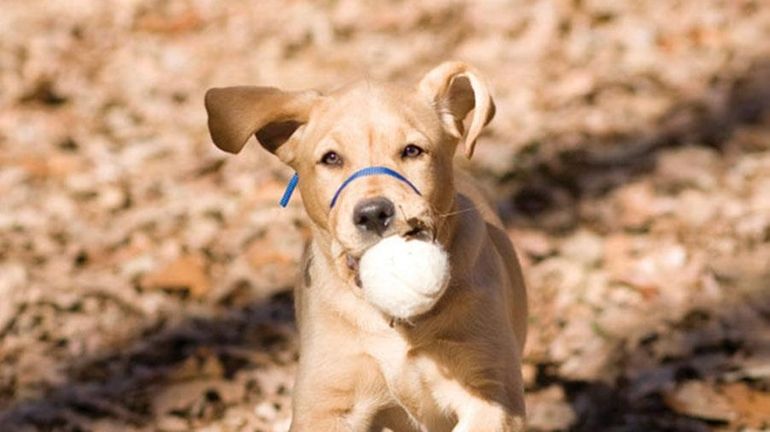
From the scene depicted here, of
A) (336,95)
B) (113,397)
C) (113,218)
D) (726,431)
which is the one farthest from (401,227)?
(113,218)

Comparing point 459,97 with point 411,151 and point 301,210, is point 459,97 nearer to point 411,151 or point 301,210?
point 411,151

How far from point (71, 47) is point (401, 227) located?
8026 mm

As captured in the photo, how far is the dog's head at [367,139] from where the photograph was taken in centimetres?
441

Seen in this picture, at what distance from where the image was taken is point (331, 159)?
4723 millimetres

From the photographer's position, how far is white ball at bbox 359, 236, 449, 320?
4.29 metres

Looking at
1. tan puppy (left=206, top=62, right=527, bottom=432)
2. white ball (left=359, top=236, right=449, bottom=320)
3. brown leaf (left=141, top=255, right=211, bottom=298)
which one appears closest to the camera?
white ball (left=359, top=236, right=449, bottom=320)

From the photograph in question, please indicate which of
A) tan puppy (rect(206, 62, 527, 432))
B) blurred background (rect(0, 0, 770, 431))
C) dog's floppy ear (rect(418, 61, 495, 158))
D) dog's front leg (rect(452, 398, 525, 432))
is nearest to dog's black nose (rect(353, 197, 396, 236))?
tan puppy (rect(206, 62, 527, 432))

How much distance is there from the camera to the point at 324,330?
506cm

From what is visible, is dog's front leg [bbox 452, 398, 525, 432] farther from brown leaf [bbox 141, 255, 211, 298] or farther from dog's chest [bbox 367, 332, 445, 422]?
brown leaf [bbox 141, 255, 211, 298]

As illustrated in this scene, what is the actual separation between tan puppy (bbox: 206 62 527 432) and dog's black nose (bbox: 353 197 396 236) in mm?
285

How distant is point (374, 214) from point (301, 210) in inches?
177

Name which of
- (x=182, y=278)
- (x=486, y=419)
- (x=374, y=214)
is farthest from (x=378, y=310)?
(x=182, y=278)

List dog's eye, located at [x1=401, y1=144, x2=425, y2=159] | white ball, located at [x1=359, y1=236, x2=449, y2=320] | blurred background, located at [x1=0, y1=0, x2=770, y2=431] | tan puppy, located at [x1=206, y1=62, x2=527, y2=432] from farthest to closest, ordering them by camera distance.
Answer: blurred background, located at [x1=0, y1=0, x2=770, y2=431], tan puppy, located at [x1=206, y1=62, x2=527, y2=432], dog's eye, located at [x1=401, y1=144, x2=425, y2=159], white ball, located at [x1=359, y1=236, x2=449, y2=320]

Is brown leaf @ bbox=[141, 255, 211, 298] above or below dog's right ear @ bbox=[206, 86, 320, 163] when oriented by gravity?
below
